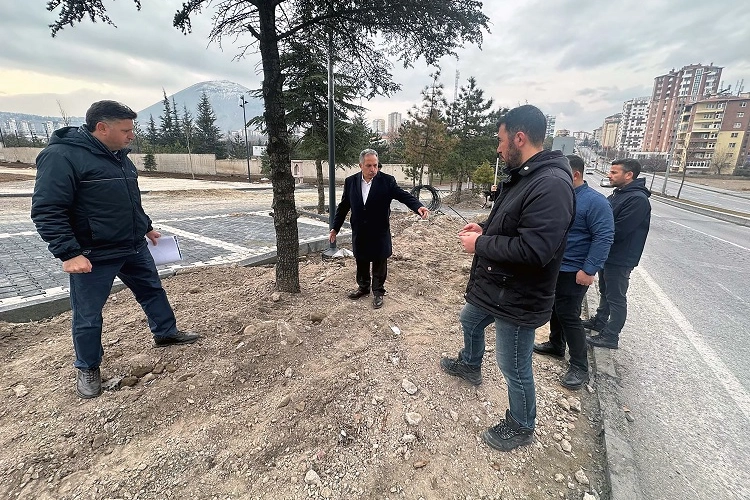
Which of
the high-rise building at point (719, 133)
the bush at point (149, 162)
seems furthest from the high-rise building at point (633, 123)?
the bush at point (149, 162)

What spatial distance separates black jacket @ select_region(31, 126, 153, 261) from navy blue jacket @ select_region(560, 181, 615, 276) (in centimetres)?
363

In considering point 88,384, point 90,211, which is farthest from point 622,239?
point 88,384

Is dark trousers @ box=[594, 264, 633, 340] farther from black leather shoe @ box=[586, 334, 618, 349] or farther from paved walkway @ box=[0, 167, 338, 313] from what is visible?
paved walkway @ box=[0, 167, 338, 313]

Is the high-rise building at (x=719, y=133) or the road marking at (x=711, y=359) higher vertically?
the high-rise building at (x=719, y=133)

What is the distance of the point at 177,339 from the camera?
312cm

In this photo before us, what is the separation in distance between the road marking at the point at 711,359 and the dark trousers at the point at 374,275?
3.39 m

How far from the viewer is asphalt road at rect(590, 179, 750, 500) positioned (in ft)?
7.38

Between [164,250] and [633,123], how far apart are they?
14060cm

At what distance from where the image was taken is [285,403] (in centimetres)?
253

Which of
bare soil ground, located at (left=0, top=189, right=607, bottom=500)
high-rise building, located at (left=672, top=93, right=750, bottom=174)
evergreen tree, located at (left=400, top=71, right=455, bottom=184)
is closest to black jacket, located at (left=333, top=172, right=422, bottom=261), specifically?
bare soil ground, located at (left=0, top=189, right=607, bottom=500)

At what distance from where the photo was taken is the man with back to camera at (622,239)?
3.62 m

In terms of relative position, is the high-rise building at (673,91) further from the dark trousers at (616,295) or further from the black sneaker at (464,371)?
the black sneaker at (464,371)

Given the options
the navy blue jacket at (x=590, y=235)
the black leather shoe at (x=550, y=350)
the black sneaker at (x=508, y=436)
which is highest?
the navy blue jacket at (x=590, y=235)

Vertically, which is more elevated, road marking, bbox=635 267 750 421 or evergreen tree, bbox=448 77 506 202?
evergreen tree, bbox=448 77 506 202
